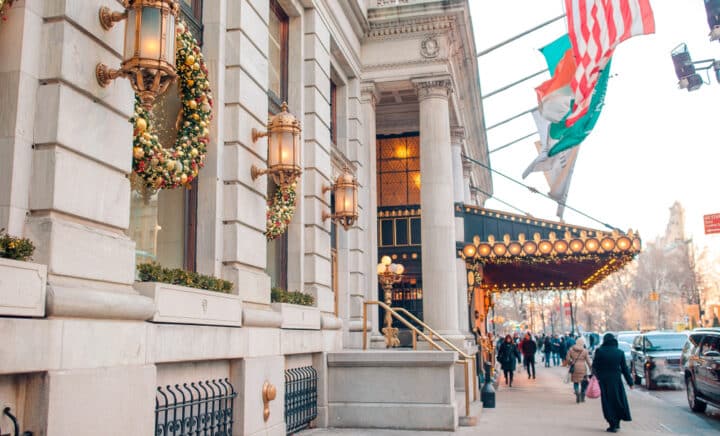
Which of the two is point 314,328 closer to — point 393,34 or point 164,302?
point 164,302

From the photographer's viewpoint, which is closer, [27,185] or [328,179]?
[27,185]

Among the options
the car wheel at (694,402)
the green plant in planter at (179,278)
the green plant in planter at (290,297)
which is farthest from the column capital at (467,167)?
the green plant in planter at (179,278)

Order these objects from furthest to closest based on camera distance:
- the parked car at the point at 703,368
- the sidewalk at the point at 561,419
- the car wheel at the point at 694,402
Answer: the car wheel at the point at 694,402 → the parked car at the point at 703,368 → the sidewalk at the point at 561,419

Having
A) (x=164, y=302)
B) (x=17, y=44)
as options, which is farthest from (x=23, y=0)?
(x=164, y=302)

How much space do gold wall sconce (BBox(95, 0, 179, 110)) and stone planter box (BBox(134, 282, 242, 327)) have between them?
1.92 meters

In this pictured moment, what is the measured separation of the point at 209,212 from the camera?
905 cm

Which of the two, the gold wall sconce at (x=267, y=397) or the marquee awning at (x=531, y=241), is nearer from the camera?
the gold wall sconce at (x=267, y=397)

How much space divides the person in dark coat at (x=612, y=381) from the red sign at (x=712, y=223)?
75.5ft

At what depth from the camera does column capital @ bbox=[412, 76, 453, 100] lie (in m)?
18.7

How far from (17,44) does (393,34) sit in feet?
46.4

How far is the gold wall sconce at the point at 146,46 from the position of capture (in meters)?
6.05

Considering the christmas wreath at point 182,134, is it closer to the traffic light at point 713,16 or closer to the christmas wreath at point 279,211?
the christmas wreath at point 279,211

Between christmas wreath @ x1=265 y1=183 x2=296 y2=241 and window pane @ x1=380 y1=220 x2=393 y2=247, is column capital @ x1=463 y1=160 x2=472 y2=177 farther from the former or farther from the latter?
christmas wreath @ x1=265 y1=183 x2=296 y2=241

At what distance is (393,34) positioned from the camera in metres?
18.7
